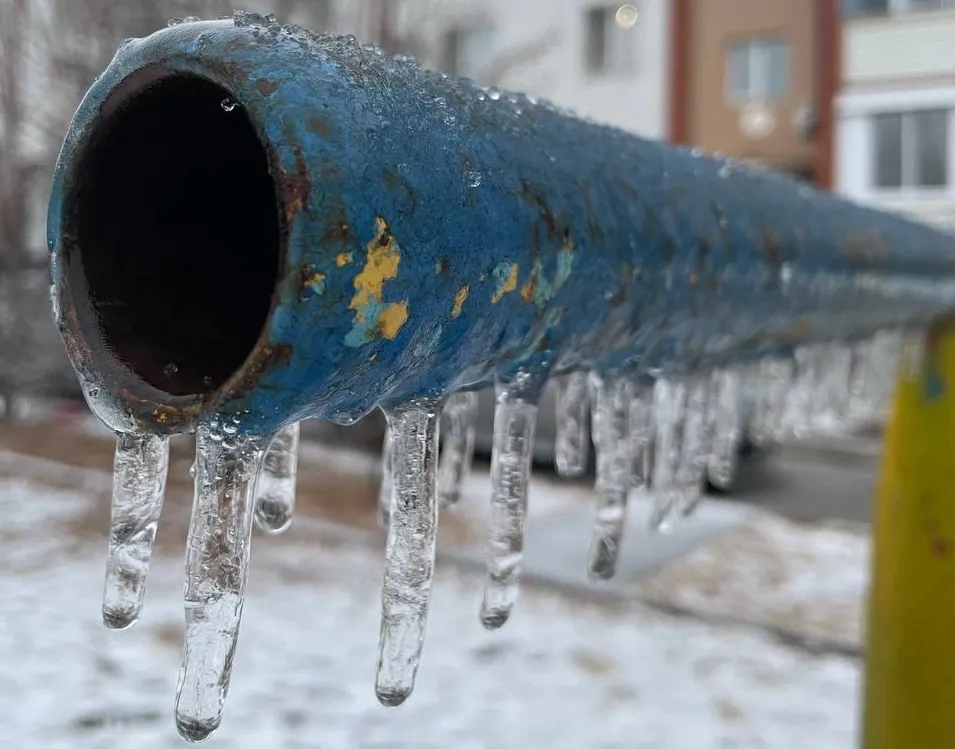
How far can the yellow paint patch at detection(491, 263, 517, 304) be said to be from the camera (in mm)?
612

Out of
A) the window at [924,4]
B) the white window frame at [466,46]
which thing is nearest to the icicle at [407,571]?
the white window frame at [466,46]

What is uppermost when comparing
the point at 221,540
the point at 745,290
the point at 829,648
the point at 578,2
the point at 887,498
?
the point at 578,2

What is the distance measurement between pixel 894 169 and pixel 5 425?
12.3 m

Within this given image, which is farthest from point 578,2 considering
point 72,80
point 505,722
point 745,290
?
Result: point 745,290

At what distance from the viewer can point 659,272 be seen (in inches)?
30.8

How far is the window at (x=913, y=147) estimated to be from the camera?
44.5ft

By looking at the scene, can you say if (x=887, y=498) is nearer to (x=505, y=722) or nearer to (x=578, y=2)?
(x=505, y=722)

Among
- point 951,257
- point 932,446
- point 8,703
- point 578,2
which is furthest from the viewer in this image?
point 578,2

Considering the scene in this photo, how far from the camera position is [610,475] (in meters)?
1.06

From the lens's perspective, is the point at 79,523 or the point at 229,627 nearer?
the point at 229,627

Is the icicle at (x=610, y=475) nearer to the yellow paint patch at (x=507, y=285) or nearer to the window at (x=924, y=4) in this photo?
the yellow paint patch at (x=507, y=285)

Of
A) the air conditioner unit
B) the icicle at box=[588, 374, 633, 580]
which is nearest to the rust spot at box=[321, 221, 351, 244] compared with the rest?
the icicle at box=[588, 374, 633, 580]

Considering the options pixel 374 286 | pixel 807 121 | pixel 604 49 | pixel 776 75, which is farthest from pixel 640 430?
pixel 604 49

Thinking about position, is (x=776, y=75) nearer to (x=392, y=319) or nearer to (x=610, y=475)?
(x=610, y=475)
